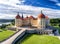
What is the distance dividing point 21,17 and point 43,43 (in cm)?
1494

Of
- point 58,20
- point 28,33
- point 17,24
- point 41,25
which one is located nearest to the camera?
point 28,33

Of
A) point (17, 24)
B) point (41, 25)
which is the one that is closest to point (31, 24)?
point (17, 24)

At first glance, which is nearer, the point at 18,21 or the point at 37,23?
the point at 37,23

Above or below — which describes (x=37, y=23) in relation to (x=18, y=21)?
below

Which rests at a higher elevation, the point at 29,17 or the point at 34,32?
the point at 29,17

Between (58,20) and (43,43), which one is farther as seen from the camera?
(58,20)

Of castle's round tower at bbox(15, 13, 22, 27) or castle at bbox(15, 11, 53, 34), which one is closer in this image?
castle at bbox(15, 11, 53, 34)

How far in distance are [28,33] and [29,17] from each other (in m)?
7.90

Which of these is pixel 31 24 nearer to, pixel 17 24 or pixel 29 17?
pixel 29 17

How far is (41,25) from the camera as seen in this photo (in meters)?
25.2

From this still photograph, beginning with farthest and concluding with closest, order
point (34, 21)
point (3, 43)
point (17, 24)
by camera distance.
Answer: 1. point (34, 21)
2. point (17, 24)
3. point (3, 43)

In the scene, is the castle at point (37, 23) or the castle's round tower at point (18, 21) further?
the castle's round tower at point (18, 21)

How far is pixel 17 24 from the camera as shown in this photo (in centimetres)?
2861

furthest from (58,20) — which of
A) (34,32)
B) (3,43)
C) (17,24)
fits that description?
(3,43)
